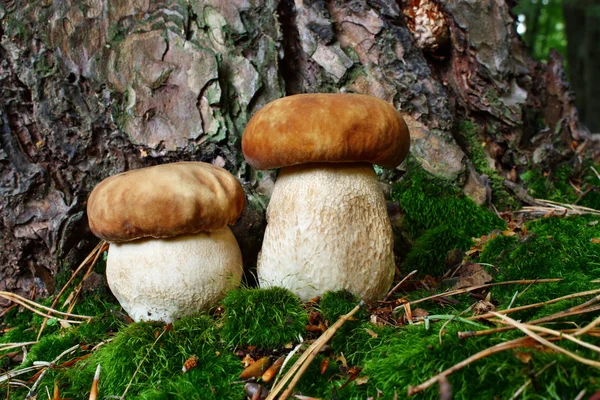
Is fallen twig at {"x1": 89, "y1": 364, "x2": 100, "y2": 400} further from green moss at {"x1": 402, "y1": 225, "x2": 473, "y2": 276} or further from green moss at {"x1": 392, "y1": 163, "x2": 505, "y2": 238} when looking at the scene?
green moss at {"x1": 392, "y1": 163, "x2": 505, "y2": 238}

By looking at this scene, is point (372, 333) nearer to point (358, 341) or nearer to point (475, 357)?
point (358, 341)

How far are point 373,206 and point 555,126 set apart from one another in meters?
2.50

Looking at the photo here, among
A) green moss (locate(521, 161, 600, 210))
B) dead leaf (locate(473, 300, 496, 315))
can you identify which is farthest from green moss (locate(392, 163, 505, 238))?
dead leaf (locate(473, 300, 496, 315))

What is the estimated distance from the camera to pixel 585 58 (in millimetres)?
9789

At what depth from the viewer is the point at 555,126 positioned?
11.9 ft

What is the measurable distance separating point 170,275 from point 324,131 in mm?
980

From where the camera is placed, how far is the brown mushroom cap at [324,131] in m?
1.76

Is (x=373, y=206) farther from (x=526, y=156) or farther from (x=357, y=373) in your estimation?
(x=526, y=156)

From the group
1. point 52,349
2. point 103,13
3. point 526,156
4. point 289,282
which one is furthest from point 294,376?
point 526,156

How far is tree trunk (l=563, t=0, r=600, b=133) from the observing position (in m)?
9.67

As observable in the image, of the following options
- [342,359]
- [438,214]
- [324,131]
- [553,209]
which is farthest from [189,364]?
[553,209]

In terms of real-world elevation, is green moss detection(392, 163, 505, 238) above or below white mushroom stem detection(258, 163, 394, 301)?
below

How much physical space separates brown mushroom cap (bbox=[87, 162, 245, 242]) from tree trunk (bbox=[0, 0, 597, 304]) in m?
0.62

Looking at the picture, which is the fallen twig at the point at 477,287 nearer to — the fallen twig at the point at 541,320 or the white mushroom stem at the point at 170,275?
the fallen twig at the point at 541,320
